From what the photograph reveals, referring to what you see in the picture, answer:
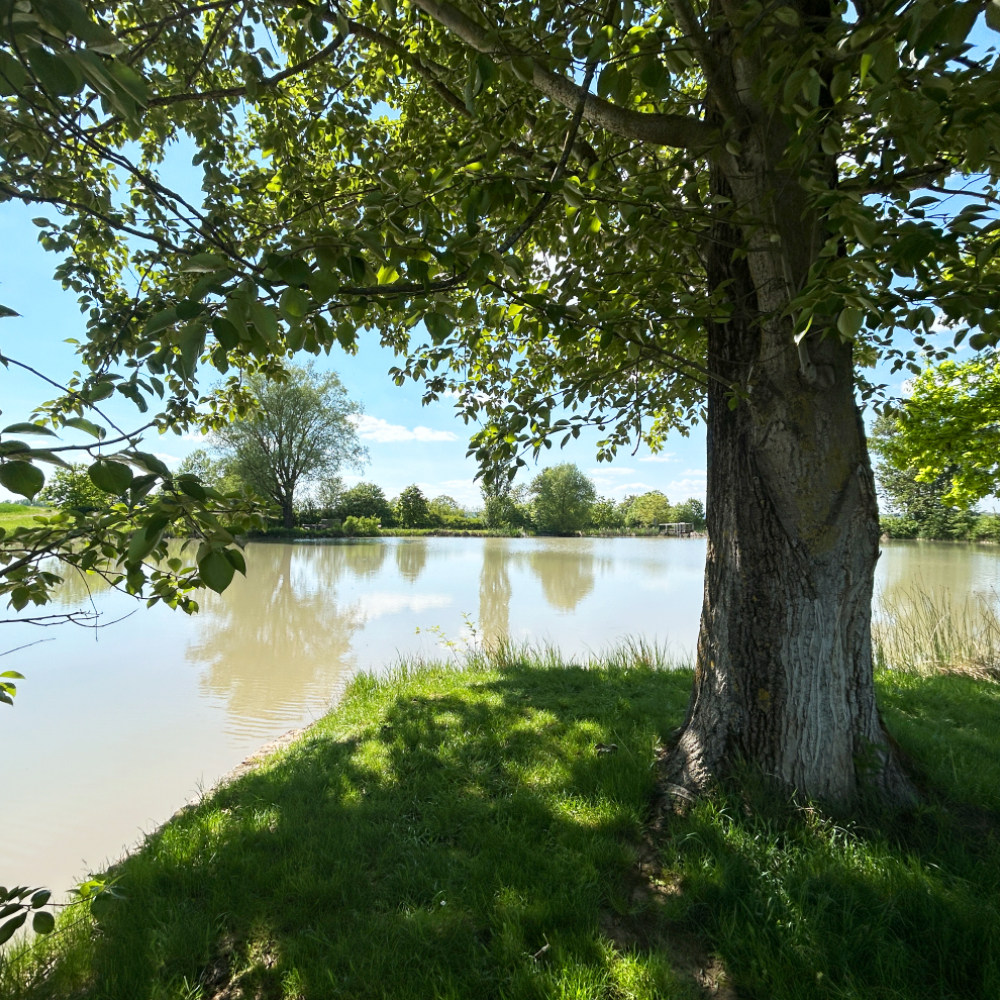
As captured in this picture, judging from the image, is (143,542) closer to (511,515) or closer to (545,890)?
(545,890)

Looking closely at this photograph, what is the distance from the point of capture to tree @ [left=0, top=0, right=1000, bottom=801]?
1.32 meters

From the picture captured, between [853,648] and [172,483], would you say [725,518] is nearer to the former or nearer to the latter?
[853,648]

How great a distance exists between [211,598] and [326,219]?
11.2 metres

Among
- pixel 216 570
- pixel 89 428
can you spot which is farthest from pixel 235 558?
pixel 89 428

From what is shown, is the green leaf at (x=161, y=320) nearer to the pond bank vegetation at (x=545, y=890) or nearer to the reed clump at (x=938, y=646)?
the pond bank vegetation at (x=545, y=890)

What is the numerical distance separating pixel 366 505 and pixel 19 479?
48.7 meters

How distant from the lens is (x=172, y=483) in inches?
37.7

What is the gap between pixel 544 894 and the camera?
2193mm

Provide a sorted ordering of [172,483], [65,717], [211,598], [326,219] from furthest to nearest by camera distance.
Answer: [211,598], [65,717], [326,219], [172,483]

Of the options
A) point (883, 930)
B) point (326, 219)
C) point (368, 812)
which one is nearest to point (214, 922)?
point (368, 812)

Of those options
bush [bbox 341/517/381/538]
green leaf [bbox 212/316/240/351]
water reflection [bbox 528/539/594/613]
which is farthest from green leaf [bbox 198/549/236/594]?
bush [bbox 341/517/381/538]

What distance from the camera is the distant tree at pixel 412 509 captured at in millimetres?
51159

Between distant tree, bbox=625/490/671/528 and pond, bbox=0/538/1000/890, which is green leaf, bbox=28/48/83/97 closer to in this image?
pond, bbox=0/538/1000/890

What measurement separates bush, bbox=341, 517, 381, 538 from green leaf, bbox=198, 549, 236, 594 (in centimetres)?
4130
